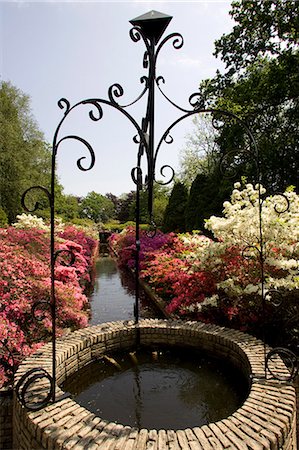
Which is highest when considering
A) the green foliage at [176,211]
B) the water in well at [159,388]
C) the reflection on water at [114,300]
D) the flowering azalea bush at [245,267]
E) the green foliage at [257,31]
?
the green foliage at [257,31]

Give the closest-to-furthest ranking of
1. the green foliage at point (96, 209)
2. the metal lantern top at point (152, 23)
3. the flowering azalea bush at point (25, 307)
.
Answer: the metal lantern top at point (152, 23), the flowering azalea bush at point (25, 307), the green foliage at point (96, 209)

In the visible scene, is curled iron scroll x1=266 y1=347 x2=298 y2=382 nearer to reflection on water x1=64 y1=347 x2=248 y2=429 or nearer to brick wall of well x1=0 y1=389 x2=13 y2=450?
reflection on water x1=64 y1=347 x2=248 y2=429

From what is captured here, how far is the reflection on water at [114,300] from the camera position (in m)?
6.18

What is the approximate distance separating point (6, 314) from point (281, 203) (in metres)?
3.59

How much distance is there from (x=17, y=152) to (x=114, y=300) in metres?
15.7

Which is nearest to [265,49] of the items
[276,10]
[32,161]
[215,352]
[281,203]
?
[276,10]

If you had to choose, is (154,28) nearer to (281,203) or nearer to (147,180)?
(147,180)

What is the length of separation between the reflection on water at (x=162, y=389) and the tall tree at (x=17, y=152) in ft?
56.0

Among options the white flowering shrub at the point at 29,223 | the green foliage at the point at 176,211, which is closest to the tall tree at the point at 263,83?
the green foliage at the point at 176,211

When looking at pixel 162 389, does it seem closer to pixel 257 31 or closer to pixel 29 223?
pixel 29 223

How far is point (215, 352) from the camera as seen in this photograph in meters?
3.35

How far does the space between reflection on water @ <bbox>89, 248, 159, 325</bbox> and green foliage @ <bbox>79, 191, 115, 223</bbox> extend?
44.4 meters

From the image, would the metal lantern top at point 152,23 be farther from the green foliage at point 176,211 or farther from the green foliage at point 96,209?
the green foliage at point 96,209

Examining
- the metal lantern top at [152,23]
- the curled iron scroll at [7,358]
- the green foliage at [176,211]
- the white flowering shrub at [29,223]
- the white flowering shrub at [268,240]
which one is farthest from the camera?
the green foliage at [176,211]
